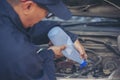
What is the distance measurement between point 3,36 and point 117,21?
1105 mm

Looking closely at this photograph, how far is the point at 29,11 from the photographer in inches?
71.5

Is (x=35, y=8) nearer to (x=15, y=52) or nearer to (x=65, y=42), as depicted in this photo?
(x=15, y=52)

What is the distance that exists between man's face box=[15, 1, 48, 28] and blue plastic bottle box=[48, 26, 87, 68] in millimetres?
374

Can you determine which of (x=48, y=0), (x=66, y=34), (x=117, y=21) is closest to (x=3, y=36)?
(x=48, y=0)

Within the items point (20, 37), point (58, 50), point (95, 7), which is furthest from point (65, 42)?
point (95, 7)

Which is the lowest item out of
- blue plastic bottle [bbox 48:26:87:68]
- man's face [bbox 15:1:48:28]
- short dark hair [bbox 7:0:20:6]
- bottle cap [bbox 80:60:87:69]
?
bottle cap [bbox 80:60:87:69]

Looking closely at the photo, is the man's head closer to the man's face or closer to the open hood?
the man's face

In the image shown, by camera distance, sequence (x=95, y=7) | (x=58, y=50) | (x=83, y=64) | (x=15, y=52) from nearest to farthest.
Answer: (x=15, y=52)
(x=58, y=50)
(x=83, y=64)
(x=95, y=7)

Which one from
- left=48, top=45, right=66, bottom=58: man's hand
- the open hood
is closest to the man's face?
left=48, top=45, right=66, bottom=58: man's hand

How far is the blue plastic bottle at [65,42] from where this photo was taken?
2.19 meters

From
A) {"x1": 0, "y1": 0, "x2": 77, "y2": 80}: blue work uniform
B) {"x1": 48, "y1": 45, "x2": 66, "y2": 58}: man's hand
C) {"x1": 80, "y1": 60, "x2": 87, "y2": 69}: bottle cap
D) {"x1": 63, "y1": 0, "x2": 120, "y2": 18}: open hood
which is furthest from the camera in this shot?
{"x1": 63, "y1": 0, "x2": 120, "y2": 18}: open hood

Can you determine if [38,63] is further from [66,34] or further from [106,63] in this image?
[106,63]

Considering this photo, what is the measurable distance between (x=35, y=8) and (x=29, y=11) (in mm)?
29

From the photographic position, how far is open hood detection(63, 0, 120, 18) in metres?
2.73
